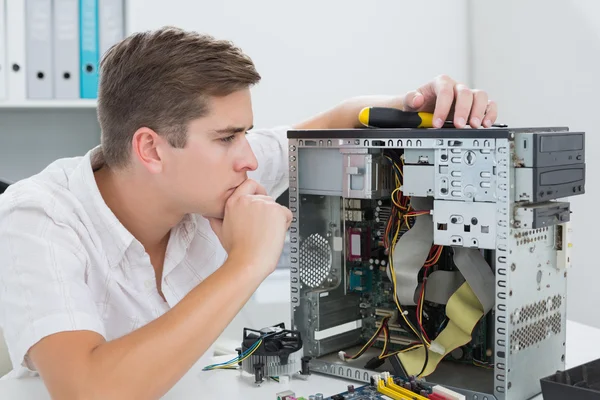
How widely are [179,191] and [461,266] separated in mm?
476

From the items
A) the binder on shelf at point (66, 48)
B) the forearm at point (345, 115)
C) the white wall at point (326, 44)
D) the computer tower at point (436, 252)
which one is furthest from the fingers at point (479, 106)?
the binder on shelf at point (66, 48)

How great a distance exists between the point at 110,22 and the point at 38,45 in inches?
8.9

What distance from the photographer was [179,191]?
3.91ft

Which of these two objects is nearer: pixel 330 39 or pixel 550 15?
pixel 550 15

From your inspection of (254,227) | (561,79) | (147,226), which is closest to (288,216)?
(254,227)

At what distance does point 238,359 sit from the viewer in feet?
4.00

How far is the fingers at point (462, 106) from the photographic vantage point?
3.79 ft

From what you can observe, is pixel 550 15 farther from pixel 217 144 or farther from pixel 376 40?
pixel 217 144

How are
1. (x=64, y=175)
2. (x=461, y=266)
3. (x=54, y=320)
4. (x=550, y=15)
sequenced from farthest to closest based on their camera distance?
(x=550, y=15)
(x=64, y=175)
(x=461, y=266)
(x=54, y=320)

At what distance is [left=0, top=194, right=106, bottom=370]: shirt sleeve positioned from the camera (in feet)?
3.29

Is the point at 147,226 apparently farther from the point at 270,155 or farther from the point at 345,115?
the point at 345,115

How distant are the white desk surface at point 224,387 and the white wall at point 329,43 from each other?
145cm

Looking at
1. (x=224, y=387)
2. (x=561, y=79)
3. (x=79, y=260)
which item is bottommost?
(x=224, y=387)

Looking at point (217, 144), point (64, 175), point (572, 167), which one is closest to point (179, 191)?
point (217, 144)
